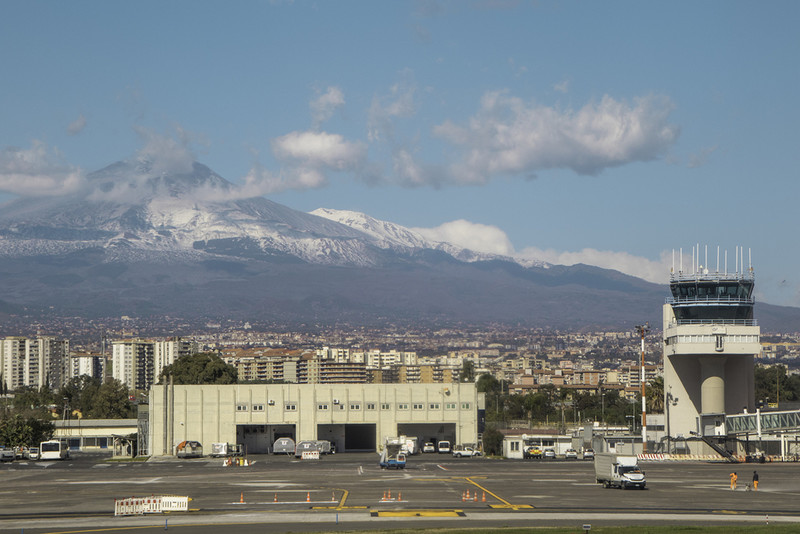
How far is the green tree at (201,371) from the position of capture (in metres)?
184

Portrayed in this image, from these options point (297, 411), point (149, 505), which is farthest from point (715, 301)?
point (149, 505)

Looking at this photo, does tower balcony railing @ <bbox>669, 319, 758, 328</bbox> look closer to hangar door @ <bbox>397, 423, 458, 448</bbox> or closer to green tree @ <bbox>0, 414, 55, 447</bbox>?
hangar door @ <bbox>397, 423, 458, 448</bbox>

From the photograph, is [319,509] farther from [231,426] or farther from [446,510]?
[231,426]

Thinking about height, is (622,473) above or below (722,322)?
below

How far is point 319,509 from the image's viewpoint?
193ft

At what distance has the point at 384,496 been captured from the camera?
216ft

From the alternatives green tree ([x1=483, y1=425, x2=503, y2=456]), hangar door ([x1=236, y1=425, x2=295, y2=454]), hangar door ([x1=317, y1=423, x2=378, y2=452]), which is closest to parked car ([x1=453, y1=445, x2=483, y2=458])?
green tree ([x1=483, y1=425, x2=503, y2=456])

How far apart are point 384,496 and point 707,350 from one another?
77.5 m

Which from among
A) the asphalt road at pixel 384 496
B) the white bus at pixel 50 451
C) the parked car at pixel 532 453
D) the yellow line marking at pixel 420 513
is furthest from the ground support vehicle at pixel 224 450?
the yellow line marking at pixel 420 513

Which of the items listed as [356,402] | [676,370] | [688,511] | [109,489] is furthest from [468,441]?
[688,511]

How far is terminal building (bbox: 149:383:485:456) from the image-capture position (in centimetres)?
13188

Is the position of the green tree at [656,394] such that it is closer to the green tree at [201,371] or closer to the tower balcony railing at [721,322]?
the tower balcony railing at [721,322]

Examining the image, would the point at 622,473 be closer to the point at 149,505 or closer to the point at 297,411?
the point at 149,505

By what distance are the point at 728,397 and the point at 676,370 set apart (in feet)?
23.2
